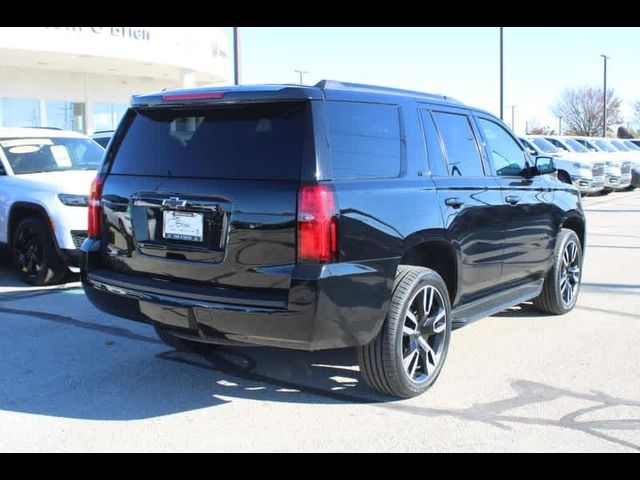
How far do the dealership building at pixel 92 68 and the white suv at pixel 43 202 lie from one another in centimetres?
1241

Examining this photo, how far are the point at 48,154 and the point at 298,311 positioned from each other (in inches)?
241

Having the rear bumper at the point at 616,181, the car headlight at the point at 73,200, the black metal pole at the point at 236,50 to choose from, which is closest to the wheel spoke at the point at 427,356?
the car headlight at the point at 73,200

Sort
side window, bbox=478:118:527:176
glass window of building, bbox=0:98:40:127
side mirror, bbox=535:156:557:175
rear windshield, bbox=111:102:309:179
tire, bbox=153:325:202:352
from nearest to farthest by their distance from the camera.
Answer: rear windshield, bbox=111:102:309:179 → tire, bbox=153:325:202:352 → side window, bbox=478:118:527:176 → side mirror, bbox=535:156:557:175 → glass window of building, bbox=0:98:40:127

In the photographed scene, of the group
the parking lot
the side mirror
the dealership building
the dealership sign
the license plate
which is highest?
the dealership sign

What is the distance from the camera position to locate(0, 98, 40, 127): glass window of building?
23844 mm

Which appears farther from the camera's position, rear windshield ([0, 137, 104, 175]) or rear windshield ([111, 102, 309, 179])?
rear windshield ([0, 137, 104, 175])

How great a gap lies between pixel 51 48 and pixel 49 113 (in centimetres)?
523

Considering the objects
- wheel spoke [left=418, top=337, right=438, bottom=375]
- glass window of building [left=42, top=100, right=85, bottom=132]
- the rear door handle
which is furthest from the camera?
glass window of building [left=42, top=100, right=85, bottom=132]

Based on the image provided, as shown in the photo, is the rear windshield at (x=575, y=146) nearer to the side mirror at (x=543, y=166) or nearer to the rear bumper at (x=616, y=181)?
the rear bumper at (x=616, y=181)

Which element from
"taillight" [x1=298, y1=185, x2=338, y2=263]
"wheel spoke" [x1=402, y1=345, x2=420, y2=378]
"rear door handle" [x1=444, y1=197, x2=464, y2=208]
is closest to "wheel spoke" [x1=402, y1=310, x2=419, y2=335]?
"wheel spoke" [x1=402, y1=345, x2=420, y2=378]

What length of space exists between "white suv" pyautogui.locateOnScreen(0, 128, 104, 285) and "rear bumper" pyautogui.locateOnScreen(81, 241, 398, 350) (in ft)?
11.6

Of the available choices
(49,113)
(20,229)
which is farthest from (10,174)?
(49,113)

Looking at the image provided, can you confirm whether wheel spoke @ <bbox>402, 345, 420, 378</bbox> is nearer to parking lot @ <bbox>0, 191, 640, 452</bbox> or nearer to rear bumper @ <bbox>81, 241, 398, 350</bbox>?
parking lot @ <bbox>0, 191, 640, 452</bbox>
